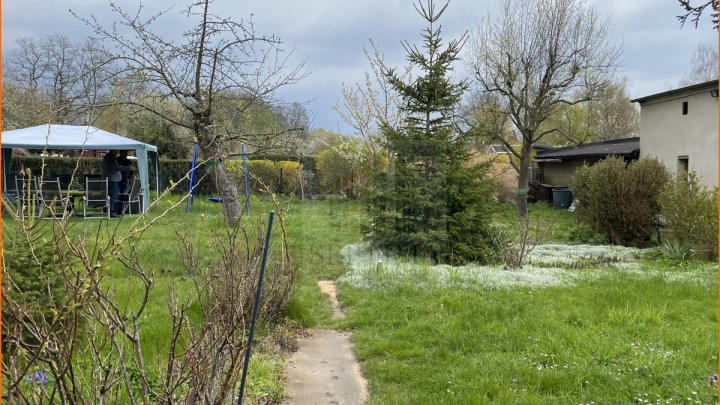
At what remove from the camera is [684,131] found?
1432 cm

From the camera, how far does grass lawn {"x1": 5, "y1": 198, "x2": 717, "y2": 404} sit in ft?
10.8

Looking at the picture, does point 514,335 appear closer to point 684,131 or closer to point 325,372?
point 325,372

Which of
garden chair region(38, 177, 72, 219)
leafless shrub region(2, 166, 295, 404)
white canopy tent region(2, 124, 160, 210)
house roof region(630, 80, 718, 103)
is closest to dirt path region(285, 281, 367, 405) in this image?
leafless shrub region(2, 166, 295, 404)

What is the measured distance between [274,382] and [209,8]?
7.82 meters

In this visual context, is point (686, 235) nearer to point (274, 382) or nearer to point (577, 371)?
point (577, 371)

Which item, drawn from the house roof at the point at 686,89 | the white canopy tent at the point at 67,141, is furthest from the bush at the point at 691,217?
the white canopy tent at the point at 67,141

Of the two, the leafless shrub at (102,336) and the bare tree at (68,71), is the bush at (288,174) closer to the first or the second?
the bare tree at (68,71)

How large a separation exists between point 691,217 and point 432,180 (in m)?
4.88

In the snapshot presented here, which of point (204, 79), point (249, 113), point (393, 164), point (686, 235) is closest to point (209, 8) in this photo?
point (204, 79)

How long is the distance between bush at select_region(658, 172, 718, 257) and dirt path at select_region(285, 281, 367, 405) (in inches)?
290

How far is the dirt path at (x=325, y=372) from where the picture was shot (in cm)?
335

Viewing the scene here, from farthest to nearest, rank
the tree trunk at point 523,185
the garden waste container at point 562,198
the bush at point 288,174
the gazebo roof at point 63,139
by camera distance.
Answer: the garden waste container at point 562,198 < the bush at point 288,174 < the tree trunk at point 523,185 < the gazebo roof at point 63,139

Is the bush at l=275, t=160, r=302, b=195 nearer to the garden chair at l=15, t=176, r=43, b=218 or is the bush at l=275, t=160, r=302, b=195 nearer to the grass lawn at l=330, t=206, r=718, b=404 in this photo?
the grass lawn at l=330, t=206, r=718, b=404

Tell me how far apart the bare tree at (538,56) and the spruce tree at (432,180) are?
344 inches
